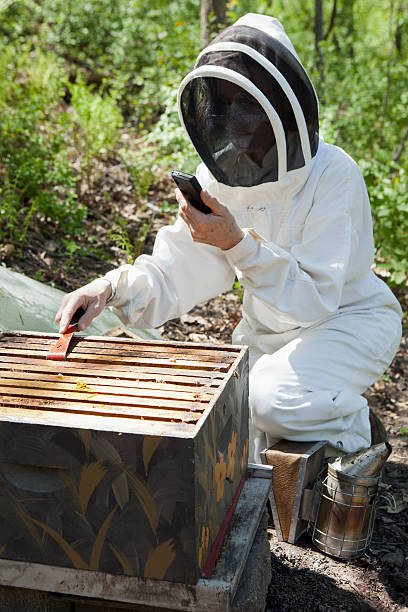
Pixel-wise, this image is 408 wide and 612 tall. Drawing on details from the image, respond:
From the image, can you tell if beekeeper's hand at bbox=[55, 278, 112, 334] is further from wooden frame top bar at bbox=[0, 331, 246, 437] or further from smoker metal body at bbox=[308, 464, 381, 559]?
smoker metal body at bbox=[308, 464, 381, 559]

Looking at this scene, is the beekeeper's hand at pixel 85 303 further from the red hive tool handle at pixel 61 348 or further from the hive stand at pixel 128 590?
the hive stand at pixel 128 590

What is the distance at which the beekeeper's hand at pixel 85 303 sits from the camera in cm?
200

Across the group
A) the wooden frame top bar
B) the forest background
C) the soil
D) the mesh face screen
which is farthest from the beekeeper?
the forest background

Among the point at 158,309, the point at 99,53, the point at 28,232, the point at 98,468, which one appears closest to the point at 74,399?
the point at 98,468

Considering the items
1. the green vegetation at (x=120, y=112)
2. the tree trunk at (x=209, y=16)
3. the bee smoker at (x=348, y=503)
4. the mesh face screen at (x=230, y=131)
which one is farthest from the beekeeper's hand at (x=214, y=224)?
the tree trunk at (x=209, y=16)

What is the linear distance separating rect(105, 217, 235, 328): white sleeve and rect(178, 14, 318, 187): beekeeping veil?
1.18ft

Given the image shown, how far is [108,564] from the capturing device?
1427 mm

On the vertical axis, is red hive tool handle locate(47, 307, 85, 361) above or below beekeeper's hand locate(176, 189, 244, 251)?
below

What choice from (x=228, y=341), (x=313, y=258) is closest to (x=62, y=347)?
(x=313, y=258)

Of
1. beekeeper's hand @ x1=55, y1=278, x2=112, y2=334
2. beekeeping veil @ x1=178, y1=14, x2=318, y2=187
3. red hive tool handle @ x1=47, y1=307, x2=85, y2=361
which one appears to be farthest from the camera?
beekeeping veil @ x1=178, y1=14, x2=318, y2=187

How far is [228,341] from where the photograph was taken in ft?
12.3

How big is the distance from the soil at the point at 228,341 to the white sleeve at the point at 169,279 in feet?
3.06

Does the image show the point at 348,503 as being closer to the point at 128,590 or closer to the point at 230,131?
the point at 128,590

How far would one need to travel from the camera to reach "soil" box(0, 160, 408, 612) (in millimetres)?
2070
